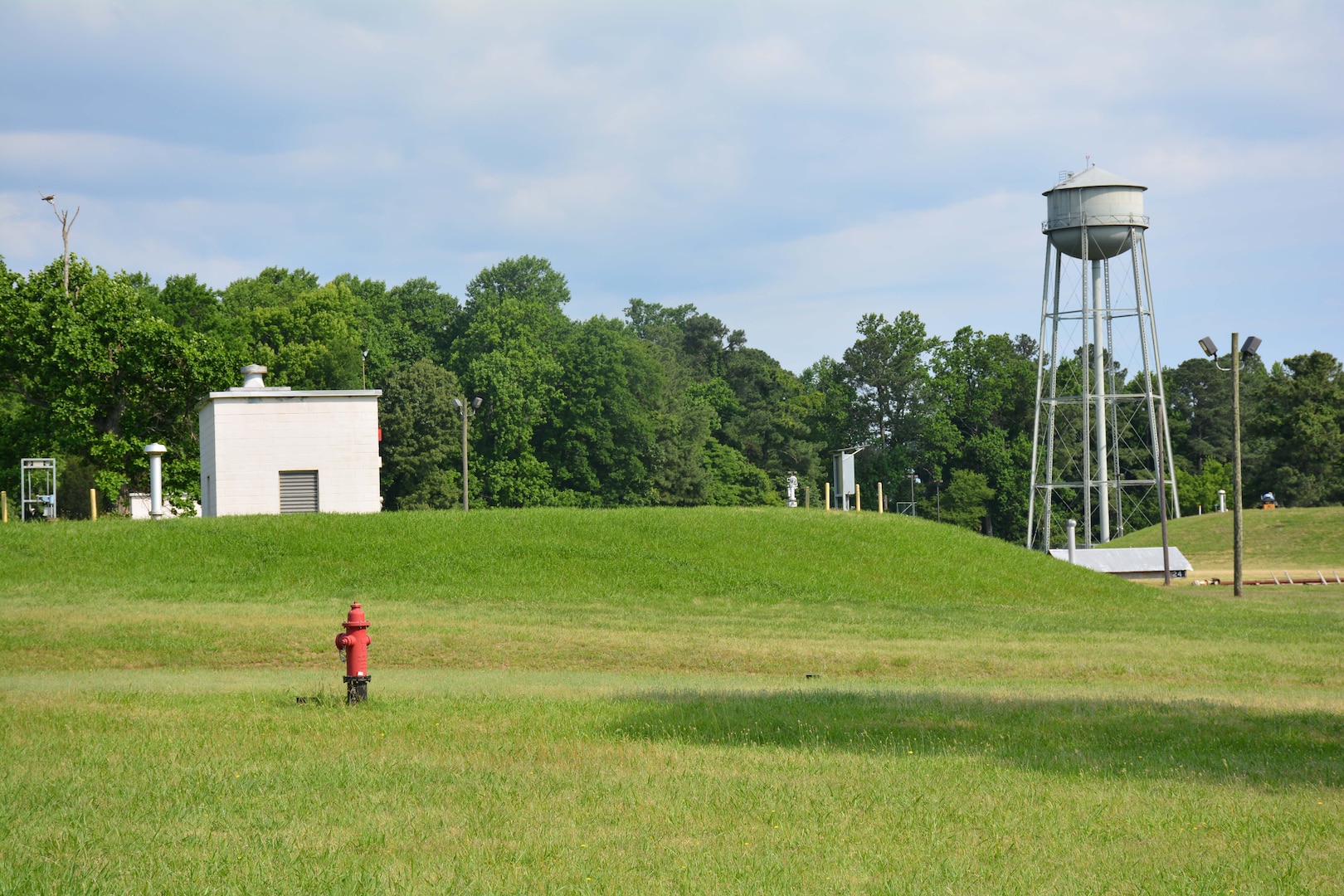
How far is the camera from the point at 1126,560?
5162 cm

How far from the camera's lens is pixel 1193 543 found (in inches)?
2554

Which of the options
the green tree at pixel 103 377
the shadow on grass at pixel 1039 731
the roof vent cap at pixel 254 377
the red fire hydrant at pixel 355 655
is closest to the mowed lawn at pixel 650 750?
the shadow on grass at pixel 1039 731

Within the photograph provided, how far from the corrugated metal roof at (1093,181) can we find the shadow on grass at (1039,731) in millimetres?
46709

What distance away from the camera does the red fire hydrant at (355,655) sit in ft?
42.2

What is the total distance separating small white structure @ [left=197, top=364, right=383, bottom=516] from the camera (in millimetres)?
38062

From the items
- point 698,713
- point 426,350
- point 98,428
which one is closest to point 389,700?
point 698,713

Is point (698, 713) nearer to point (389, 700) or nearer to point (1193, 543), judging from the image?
point (389, 700)

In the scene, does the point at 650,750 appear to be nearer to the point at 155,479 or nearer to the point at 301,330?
the point at 155,479

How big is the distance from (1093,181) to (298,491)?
1543 inches

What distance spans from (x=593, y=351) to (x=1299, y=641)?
62.1 metres

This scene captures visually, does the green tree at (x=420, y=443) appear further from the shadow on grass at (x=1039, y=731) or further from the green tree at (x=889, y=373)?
the shadow on grass at (x=1039, y=731)

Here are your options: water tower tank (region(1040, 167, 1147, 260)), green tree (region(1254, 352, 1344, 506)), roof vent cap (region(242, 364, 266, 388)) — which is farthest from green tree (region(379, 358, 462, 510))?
green tree (region(1254, 352, 1344, 506))

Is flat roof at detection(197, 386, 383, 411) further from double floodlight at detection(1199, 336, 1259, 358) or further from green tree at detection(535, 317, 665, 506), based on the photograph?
green tree at detection(535, 317, 665, 506)

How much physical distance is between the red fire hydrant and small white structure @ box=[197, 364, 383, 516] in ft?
83.7
